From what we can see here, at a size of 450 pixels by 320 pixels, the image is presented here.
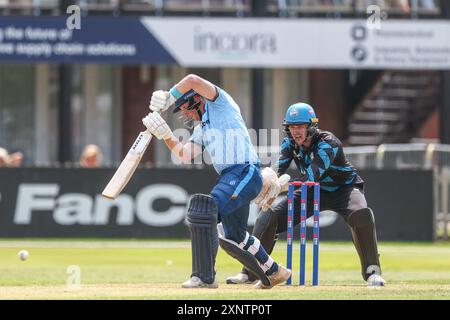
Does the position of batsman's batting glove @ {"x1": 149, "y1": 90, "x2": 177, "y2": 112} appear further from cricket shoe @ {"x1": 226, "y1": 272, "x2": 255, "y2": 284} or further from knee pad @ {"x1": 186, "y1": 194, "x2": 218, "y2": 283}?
cricket shoe @ {"x1": 226, "y1": 272, "x2": 255, "y2": 284}

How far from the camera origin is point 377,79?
28.8 metres

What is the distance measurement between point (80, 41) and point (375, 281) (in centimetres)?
1593

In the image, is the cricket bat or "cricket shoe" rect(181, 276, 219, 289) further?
"cricket shoe" rect(181, 276, 219, 289)

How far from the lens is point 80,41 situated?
2636 cm

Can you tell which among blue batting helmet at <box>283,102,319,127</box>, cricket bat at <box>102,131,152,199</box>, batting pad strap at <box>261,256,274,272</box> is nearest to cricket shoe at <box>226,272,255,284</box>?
batting pad strap at <box>261,256,274,272</box>

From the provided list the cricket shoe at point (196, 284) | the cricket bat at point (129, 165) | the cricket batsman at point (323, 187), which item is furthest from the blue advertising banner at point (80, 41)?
the cricket shoe at point (196, 284)

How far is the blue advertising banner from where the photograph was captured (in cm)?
2612

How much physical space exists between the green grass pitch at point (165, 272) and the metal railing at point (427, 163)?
905 millimetres

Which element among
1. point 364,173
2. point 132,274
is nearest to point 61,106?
point 364,173

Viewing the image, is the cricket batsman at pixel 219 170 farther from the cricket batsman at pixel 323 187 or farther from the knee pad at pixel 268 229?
the knee pad at pixel 268 229

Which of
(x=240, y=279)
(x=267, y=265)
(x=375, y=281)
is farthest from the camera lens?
(x=240, y=279)

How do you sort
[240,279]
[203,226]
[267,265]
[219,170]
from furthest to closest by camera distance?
[240,279], [267,265], [219,170], [203,226]

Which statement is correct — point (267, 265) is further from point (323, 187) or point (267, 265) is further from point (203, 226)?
point (323, 187)

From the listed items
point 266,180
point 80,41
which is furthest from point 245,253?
point 80,41
